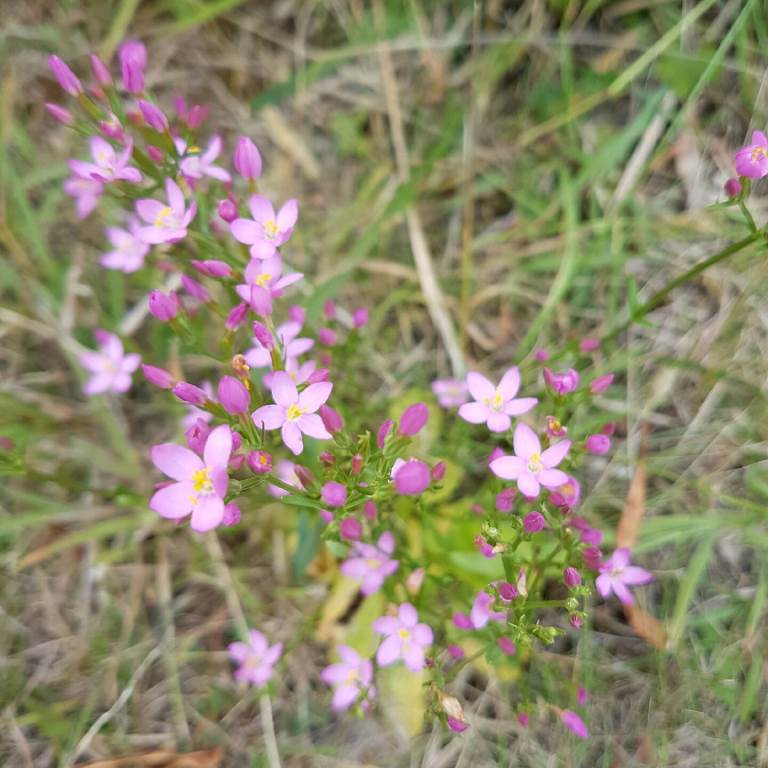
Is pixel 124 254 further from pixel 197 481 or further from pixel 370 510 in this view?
pixel 370 510

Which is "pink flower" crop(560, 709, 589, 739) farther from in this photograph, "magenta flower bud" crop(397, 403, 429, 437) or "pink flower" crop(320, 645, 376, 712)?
"magenta flower bud" crop(397, 403, 429, 437)

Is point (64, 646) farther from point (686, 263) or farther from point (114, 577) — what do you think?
point (686, 263)

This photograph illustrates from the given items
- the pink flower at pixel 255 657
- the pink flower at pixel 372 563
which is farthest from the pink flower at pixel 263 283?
the pink flower at pixel 255 657

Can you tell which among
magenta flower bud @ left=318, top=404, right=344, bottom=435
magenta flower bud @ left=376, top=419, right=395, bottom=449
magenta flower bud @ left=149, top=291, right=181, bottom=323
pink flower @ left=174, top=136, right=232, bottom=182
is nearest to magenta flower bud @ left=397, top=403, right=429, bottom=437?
magenta flower bud @ left=376, top=419, right=395, bottom=449

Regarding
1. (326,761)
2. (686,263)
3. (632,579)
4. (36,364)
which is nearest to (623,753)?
(632,579)

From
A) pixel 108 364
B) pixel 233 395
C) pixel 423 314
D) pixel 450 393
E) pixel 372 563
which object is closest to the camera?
pixel 233 395

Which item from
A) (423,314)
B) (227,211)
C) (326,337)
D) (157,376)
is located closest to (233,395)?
(157,376)
